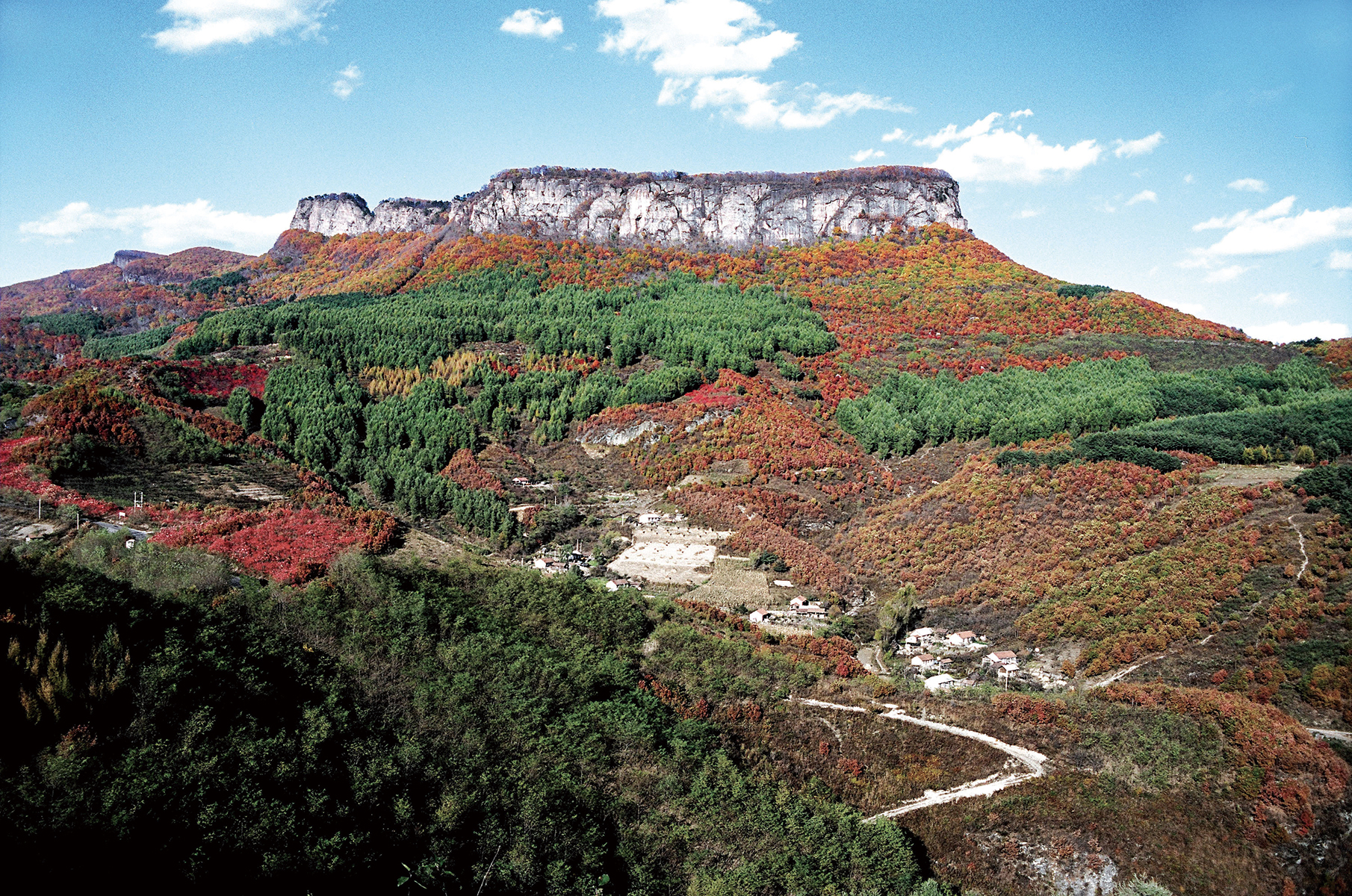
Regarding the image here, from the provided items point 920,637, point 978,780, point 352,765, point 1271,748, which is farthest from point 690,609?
point 1271,748

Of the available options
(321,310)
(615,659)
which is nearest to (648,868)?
(615,659)

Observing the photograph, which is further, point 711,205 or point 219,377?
point 711,205

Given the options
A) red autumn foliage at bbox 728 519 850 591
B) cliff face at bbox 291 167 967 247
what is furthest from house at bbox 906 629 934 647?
cliff face at bbox 291 167 967 247

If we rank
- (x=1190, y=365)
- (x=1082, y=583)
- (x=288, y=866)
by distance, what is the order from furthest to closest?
(x=1190, y=365)
(x=1082, y=583)
(x=288, y=866)

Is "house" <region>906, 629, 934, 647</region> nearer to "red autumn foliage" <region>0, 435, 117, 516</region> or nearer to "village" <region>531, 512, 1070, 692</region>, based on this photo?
"village" <region>531, 512, 1070, 692</region>

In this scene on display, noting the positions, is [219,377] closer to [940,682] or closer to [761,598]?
[761,598]

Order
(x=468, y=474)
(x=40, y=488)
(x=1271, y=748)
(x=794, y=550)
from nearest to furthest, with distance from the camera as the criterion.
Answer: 1. (x=1271, y=748)
2. (x=40, y=488)
3. (x=794, y=550)
4. (x=468, y=474)

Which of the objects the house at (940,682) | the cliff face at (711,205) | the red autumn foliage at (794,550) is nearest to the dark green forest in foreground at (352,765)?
the house at (940,682)

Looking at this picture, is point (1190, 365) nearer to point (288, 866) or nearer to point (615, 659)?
point (615, 659)
